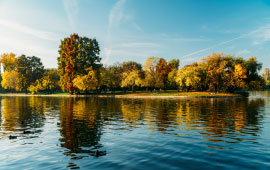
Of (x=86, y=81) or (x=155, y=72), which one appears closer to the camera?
(x=86, y=81)

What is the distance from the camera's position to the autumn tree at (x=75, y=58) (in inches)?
3819

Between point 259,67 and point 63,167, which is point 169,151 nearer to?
point 63,167

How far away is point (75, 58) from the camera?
98562 millimetres

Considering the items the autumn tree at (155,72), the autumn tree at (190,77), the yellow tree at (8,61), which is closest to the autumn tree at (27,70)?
the yellow tree at (8,61)

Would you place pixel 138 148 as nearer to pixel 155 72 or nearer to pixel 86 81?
pixel 86 81

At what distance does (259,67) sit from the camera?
9944 centimetres

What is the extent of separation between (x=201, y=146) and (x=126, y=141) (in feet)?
19.0

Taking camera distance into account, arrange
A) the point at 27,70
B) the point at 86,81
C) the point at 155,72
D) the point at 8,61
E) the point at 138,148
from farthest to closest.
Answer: the point at 8,61 → the point at 27,70 → the point at 155,72 → the point at 86,81 → the point at 138,148

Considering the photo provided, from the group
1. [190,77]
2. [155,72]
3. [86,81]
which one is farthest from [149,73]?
[86,81]

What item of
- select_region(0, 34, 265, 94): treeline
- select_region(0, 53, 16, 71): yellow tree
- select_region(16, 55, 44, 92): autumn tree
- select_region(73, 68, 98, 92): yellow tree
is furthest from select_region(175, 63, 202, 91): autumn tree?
select_region(0, 53, 16, 71): yellow tree

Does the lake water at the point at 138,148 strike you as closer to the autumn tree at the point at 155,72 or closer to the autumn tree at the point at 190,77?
the autumn tree at the point at 190,77

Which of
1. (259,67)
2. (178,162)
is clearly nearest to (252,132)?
(178,162)

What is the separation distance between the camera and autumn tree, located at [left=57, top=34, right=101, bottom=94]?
318ft

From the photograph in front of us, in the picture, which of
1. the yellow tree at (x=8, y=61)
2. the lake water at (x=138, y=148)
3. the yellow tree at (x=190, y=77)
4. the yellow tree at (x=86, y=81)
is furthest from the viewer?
the yellow tree at (x=8, y=61)
